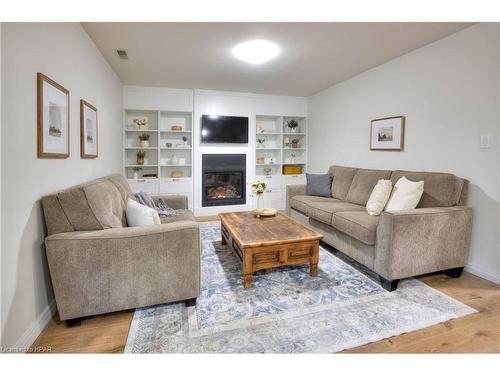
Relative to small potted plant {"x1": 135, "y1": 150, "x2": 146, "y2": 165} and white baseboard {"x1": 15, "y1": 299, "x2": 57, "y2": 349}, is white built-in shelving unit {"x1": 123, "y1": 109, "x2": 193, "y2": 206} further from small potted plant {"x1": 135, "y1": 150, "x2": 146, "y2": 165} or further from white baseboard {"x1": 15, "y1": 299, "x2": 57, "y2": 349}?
white baseboard {"x1": 15, "y1": 299, "x2": 57, "y2": 349}

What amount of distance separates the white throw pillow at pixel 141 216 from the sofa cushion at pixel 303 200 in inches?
80.3

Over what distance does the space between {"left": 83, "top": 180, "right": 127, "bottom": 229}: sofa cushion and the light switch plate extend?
125 inches

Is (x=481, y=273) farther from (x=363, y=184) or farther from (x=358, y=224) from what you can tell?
(x=363, y=184)

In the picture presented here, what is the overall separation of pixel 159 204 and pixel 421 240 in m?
2.67

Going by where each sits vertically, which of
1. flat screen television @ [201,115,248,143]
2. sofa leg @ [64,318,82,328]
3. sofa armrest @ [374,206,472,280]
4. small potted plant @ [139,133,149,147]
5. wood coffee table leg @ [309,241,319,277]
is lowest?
sofa leg @ [64,318,82,328]

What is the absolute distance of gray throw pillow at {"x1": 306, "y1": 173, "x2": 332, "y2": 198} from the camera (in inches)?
154

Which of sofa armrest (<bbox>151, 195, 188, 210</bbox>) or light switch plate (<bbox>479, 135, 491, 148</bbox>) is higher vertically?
light switch plate (<bbox>479, 135, 491, 148</bbox>)

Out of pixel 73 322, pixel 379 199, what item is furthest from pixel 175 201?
pixel 379 199

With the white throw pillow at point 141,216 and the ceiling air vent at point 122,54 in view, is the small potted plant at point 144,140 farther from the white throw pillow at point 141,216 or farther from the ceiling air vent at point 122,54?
the white throw pillow at point 141,216

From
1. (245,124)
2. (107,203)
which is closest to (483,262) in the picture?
(107,203)

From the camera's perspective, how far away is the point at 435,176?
253cm

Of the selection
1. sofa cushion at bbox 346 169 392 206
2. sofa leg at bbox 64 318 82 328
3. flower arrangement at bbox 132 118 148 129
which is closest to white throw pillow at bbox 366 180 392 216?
sofa cushion at bbox 346 169 392 206

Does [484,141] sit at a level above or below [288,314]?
above

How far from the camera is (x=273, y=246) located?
2.13m
